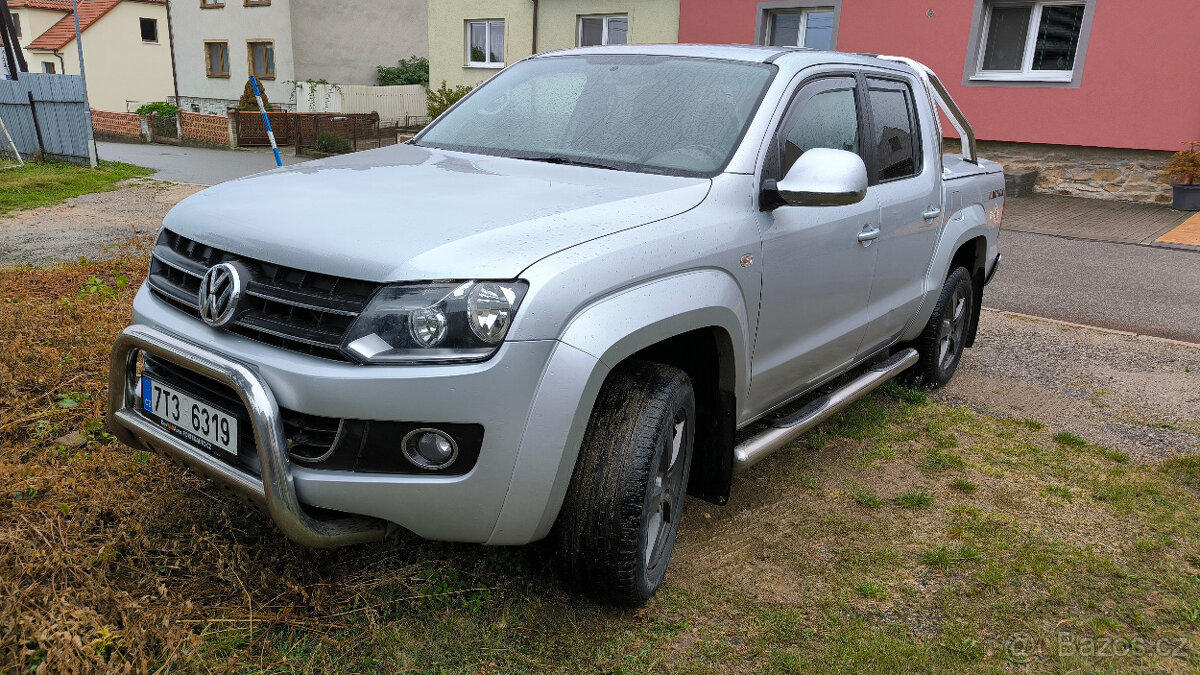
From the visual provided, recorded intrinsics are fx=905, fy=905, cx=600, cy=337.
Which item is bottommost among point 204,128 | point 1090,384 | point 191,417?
point 204,128

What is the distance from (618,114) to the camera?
355 cm

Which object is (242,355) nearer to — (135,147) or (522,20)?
(522,20)

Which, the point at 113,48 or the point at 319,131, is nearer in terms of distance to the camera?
the point at 319,131

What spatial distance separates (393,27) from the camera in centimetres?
3372

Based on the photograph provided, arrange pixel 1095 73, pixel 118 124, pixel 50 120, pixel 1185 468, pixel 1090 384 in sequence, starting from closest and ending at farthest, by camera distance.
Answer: pixel 1185 468
pixel 1090 384
pixel 1095 73
pixel 50 120
pixel 118 124

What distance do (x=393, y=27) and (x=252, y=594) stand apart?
34019mm

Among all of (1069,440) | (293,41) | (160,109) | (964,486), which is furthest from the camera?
(160,109)

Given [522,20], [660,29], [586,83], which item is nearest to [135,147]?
[522,20]

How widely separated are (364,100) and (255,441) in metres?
30.5

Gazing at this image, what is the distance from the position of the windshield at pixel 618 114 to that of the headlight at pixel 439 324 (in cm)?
116

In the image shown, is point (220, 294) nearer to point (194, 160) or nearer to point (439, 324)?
point (439, 324)

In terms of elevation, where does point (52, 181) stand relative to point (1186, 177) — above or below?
below

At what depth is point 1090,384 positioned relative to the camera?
219 inches

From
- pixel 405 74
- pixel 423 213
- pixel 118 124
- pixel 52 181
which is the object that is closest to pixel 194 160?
pixel 52 181
